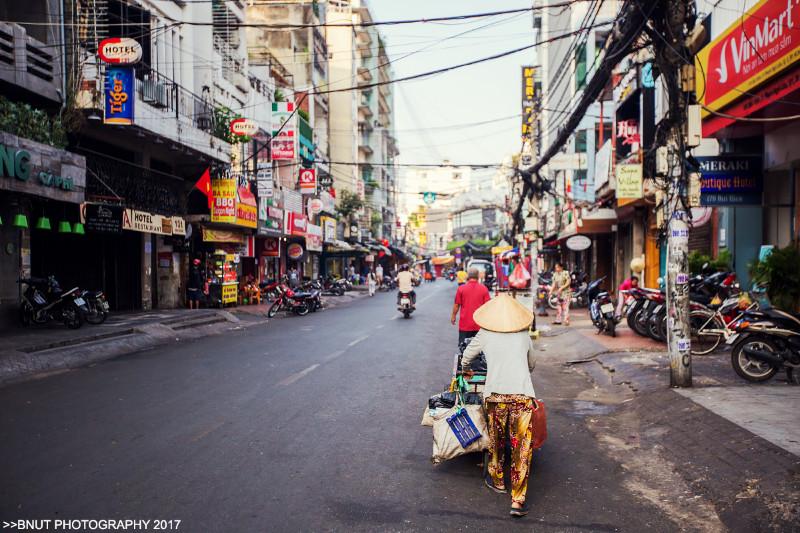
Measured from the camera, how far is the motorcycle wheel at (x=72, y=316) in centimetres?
1554

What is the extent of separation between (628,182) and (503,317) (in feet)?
33.0

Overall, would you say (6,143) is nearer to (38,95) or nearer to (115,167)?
(38,95)

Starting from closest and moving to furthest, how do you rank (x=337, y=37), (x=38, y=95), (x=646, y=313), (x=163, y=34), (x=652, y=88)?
1. (x=646, y=313)
2. (x=38, y=95)
3. (x=652, y=88)
4. (x=163, y=34)
5. (x=337, y=37)

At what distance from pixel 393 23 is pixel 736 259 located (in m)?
9.49

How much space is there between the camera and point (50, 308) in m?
15.7

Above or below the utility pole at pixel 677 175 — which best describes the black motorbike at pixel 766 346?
below

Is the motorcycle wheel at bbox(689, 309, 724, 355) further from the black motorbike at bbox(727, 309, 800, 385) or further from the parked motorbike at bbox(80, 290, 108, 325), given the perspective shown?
the parked motorbike at bbox(80, 290, 108, 325)

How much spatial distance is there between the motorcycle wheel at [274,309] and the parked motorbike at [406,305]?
5259mm

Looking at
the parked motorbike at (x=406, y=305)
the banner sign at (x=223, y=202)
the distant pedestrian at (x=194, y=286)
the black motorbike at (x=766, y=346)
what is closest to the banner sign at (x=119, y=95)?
the banner sign at (x=223, y=202)

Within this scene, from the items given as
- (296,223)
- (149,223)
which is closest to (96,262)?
(149,223)

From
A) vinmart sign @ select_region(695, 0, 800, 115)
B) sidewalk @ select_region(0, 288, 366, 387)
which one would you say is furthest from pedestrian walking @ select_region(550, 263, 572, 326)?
sidewalk @ select_region(0, 288, 366, 387)

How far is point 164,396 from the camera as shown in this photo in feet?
27.8

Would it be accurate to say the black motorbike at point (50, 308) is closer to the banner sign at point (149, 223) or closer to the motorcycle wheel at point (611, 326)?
the banner sign at point (149, 223)

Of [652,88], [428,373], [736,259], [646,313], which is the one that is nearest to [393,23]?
[428,373]
